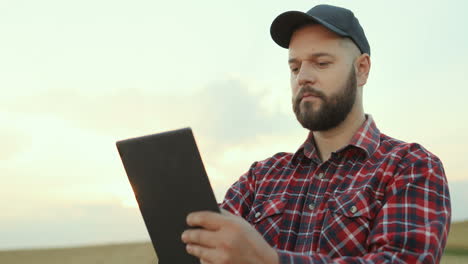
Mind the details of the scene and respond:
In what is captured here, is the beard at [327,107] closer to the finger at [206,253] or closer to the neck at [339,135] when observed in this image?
the neck at [339,135]

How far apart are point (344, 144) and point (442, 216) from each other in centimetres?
63

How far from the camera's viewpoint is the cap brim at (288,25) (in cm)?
232

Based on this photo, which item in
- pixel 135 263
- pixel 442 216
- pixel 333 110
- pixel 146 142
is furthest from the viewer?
pixel 135 263

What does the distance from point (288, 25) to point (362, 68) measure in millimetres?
455

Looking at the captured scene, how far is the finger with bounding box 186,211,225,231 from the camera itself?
147cm

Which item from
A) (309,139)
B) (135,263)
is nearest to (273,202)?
(309,139)

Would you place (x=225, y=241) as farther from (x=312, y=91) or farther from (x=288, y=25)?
(x=288, y=25)

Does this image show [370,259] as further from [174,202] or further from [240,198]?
[240,198]

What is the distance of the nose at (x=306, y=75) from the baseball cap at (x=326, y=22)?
0.70ft

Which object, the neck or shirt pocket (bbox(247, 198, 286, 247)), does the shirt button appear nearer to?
shirt pocket (bbox(247, 198, 286, 247))

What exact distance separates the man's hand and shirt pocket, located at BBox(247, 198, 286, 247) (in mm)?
780

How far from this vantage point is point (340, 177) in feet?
7.40

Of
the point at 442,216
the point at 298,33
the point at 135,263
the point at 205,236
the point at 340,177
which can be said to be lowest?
the point at 135,263

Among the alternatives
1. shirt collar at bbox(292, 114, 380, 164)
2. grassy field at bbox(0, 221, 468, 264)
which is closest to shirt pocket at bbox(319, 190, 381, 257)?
shirt collar at bbox(292, 114, 380, 164)
